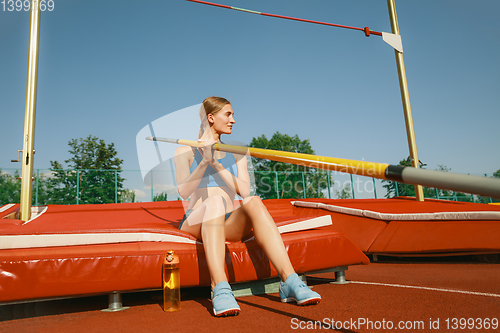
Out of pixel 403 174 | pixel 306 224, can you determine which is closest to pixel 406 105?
pixel 306 224

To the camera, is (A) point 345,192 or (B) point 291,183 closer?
(A) point 345,192

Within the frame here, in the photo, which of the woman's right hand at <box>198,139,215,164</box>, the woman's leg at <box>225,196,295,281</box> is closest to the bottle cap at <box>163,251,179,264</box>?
the woman's leg at <box>225,196,295,281</box>

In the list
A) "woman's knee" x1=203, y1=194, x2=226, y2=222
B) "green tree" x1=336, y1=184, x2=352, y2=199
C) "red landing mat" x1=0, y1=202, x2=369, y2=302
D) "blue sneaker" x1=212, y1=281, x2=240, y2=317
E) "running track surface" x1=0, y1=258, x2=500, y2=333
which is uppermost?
"green tree" x1=336, y1=184, x2=352, y2=199

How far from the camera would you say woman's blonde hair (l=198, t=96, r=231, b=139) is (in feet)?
6.16

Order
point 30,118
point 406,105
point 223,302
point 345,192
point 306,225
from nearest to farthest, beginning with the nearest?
point 223,302
point 306,225
point 30,118
point 406,105
point 345,192

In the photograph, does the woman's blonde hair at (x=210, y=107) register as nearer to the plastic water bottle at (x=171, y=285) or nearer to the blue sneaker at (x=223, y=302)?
the plastic water bottle at (x=171, y=285)

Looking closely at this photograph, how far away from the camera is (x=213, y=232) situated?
158cm

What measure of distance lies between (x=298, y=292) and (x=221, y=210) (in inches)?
20.6

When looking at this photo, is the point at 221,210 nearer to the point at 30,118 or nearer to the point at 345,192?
the point at 30,118

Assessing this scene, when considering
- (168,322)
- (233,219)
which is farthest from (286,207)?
(168,322)

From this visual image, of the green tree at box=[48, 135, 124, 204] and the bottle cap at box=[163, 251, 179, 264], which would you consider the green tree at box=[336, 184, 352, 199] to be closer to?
the green tree at box=[48, 135, 124, 204]

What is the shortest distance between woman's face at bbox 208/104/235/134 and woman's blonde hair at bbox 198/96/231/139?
0.02 m

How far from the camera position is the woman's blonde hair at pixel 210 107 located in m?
1.88

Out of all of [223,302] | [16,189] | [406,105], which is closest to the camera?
[223,302]
